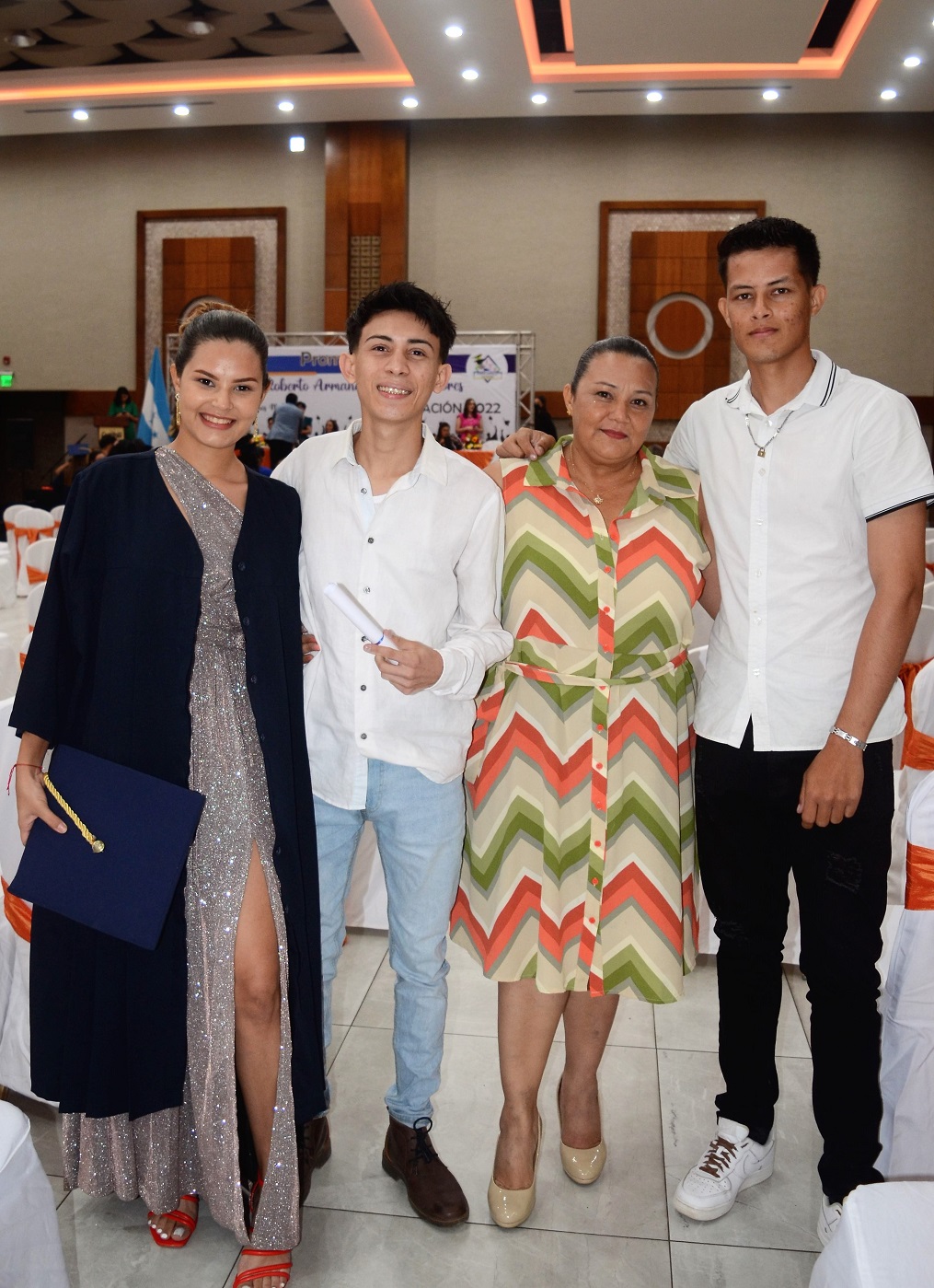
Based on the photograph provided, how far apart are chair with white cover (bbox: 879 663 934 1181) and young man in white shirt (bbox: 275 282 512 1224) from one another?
2.73ft

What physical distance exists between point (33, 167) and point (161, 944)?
14.2 m

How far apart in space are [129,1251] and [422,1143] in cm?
57

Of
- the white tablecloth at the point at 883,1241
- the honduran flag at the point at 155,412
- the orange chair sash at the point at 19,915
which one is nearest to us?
the white tablecloth at the point at 883,1241

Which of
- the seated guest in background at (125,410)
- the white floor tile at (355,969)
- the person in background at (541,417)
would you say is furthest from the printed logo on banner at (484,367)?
the white floor tile at (355,969)

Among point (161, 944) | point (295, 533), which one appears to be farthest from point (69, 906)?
point (295, 533)

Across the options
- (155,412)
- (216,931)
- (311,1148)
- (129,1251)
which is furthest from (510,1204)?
(155,412)

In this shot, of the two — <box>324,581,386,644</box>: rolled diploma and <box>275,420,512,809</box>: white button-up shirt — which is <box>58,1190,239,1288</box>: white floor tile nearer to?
<box>275,420,512,809</box>: white button-up shirt

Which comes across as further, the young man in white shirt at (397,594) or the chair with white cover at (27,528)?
the chair with white cover at (27,528)

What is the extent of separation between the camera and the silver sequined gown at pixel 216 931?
5.75 ft

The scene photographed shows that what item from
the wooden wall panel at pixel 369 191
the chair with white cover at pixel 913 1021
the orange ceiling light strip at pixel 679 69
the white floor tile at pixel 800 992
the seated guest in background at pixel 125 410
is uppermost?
the orange ceiling light strip at pixel 679 69

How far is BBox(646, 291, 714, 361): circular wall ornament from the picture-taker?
12281 mm

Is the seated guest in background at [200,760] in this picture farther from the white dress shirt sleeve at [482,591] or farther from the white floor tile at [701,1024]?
the white floor tile at [701,1024]

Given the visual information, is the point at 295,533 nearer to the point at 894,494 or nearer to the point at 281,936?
the point at 281,936

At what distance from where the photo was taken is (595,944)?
2.02 metres
